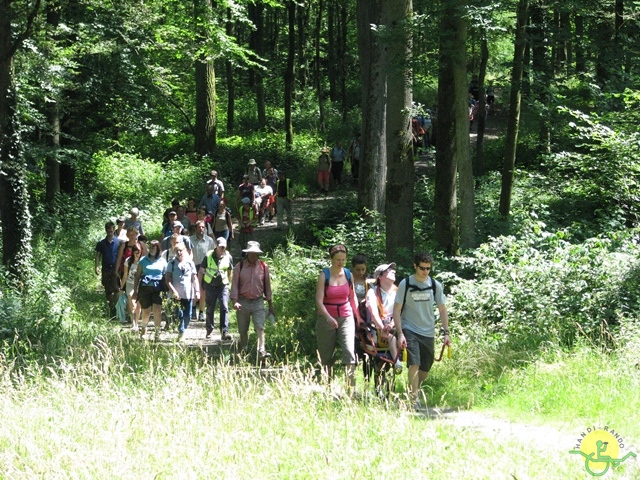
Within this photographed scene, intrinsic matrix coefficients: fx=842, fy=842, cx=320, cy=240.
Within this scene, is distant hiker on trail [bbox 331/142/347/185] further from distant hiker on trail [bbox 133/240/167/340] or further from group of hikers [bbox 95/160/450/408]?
distant hiker on trail [bbox 133/240/167/340]

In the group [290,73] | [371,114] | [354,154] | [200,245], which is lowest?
[200,245]

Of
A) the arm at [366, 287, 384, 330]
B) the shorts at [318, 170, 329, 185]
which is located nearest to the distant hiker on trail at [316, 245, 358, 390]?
the arm at [366, 287, 384, 330]

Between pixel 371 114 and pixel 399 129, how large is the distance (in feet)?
19.0

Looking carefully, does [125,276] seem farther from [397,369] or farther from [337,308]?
[397,369]

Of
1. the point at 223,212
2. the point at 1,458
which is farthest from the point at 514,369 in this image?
the point at 223,212

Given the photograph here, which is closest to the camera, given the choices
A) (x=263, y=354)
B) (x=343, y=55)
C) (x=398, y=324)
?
(x=398, y=324)

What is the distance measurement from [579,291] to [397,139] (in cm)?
391

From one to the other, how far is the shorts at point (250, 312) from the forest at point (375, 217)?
26.6 inches

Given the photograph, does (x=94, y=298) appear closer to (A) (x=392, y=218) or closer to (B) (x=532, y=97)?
(A) (x=392, y=218)

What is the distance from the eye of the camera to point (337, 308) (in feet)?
31.4

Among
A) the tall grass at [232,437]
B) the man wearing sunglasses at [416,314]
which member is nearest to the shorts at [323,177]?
the man wearing sunglasses at [416,314]
